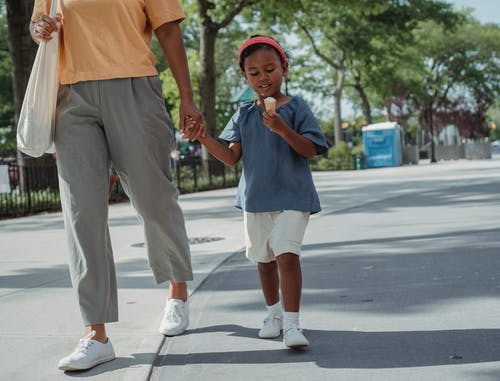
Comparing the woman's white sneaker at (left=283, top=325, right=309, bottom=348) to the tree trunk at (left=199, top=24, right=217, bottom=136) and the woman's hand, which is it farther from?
the tree trunk at (left=199, top=24, right=217, bottom=136)

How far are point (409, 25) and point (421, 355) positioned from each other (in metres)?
27.3

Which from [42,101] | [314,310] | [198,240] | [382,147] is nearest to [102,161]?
[42,101]

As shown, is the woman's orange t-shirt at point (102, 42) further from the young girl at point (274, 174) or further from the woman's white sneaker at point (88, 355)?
the woman's white sneaker at point (88, 355)

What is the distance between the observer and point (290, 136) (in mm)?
4297

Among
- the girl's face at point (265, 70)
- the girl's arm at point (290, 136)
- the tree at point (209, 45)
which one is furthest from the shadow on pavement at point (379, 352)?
the tree at point (209, 45)

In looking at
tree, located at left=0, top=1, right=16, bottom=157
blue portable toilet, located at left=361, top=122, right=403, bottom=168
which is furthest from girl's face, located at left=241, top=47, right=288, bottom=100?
blue portable toilet, located at left=361, top=122, right=403, bottom=168

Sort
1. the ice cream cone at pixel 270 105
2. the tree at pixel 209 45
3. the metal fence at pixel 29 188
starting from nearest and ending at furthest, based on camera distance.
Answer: the ice cream cone at pixel 270 105 < the metal fence at pixel 29 188 < the tree at pixel 209 45

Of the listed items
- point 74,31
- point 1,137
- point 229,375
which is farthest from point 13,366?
point 1,137

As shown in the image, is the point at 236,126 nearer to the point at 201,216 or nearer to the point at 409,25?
the point at 201,216

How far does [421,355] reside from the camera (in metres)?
4.13

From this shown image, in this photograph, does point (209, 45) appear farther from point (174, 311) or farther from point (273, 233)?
point (273, 233)

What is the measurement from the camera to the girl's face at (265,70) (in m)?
4.50

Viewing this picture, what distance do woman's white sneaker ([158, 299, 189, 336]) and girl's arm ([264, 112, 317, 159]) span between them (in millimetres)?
1034

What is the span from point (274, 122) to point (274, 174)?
38 centimetres
